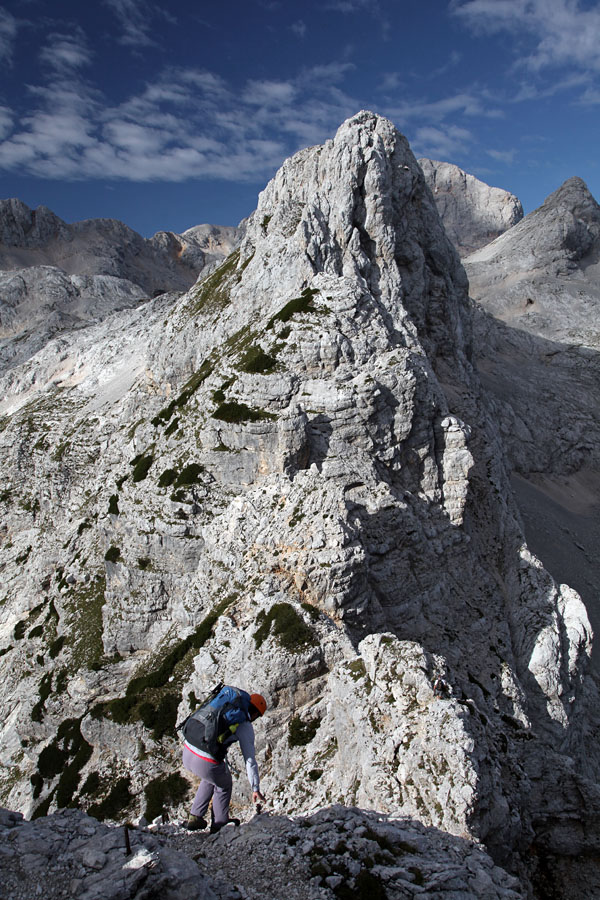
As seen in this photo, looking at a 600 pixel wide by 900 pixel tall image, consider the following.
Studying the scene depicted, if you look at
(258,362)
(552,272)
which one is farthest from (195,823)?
(552,272)

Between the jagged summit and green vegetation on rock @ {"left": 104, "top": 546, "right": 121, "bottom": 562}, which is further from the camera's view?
the jagged summit

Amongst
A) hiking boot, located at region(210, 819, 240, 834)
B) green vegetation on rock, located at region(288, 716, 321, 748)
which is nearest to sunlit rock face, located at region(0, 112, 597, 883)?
green vegetation on rock, located at region(288, 716, 321, 748)

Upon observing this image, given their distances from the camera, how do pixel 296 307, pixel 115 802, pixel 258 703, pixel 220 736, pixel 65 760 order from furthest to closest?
1. pixel 296 307
2. pixel 65 760
3. pixel 115 802
4. pixel 258 703
5. pixel 220 736

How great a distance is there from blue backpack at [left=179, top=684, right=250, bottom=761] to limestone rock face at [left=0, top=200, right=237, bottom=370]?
307 ft

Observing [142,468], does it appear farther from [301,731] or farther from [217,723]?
[217,723]

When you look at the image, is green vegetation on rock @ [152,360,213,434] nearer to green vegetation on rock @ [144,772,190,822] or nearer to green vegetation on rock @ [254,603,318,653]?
A: green vegetation on rock @ [254,603,318,653]

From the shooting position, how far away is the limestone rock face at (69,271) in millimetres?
106625

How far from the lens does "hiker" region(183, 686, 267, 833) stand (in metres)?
10.7

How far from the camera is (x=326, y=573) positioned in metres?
20.0

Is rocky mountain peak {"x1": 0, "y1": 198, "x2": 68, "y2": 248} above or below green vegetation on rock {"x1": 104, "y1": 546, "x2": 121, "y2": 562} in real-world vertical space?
above

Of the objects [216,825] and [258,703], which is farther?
[216,825]

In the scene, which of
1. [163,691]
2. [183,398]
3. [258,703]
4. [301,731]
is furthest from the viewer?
[183,398]

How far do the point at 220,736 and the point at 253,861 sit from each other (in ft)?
7.85

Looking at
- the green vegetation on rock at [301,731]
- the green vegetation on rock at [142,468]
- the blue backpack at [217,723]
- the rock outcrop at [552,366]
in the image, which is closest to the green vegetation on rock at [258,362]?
the green vegetation on rock at [142,468]
